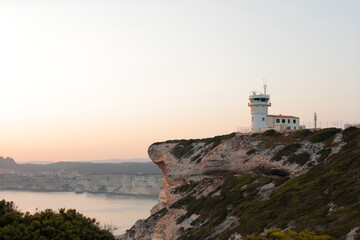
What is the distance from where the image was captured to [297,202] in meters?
31.6

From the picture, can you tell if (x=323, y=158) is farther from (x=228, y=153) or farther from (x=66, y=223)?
(x=66, y=223)

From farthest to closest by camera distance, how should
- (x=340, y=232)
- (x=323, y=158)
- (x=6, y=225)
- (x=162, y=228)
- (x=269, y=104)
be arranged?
1. (x=269, y=104)
2. (x=162, y=228)
3. (x=323, y=158)
4. (x=6, y=225)
5. (x=340, y=232)

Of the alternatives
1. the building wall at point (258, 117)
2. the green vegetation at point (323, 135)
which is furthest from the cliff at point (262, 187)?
the building wall at point (258, 117)

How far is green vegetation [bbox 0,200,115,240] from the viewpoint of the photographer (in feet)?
73.8

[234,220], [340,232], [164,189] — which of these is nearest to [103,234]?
[340,232]

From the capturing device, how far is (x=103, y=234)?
978 inches

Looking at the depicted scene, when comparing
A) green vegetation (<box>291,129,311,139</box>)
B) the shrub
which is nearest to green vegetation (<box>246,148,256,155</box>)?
green vegetation (<box>291,129,311,139</box>)

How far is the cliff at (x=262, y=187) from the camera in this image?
Result: 2812cm

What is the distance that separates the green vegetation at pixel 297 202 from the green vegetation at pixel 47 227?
11.1 meters

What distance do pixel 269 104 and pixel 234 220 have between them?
43086 mm

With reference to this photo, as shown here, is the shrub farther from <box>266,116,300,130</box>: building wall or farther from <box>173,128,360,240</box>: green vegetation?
<box>266,116,300,130</box>: building wall

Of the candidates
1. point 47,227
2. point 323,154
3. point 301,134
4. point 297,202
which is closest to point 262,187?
point 323,154

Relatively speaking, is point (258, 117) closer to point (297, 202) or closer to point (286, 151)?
point (286, 151)

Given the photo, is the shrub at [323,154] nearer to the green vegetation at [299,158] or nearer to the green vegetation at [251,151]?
the green vegetation at [299,158]
